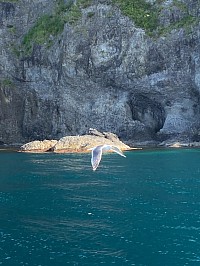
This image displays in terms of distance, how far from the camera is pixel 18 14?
130m

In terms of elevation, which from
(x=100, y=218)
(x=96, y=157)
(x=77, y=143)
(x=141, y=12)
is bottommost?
(x=100, y=218)

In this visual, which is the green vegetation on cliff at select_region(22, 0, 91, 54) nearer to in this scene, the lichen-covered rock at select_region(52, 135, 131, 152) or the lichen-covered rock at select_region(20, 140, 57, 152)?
the lichen-covered rock at select_region(20, 140, 57, 152)

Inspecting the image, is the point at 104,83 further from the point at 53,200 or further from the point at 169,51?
the point at 53,200

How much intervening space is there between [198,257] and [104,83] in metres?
88.3

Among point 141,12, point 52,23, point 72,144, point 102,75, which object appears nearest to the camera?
point 72,144

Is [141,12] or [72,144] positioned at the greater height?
[141,12]

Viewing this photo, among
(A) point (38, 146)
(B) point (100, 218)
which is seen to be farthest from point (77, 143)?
(B) point (100, 218)

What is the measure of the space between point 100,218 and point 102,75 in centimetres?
7998

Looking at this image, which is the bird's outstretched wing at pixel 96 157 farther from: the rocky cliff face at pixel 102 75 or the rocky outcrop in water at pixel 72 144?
the rocky cliff face at pixel 102 75

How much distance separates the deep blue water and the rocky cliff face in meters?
51.8

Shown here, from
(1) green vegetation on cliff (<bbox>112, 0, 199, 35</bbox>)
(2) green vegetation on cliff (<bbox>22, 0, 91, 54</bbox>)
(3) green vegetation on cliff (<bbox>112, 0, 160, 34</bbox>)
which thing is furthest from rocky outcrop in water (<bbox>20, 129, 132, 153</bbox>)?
(2) green vegetation on cliff (<bbox>22, 0, 91, 54</bbox>)

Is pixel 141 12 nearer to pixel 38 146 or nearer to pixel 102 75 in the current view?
pixel 102 75

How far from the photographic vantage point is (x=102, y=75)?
108375mm

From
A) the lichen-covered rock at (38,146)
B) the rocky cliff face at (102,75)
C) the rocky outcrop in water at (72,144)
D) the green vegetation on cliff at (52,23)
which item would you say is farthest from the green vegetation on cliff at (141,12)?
the lichen-covered rock at (38,146)
